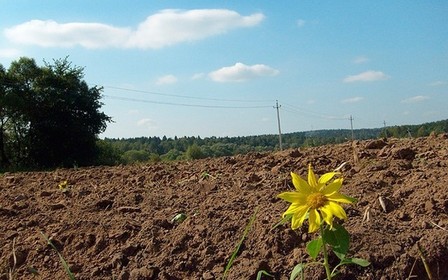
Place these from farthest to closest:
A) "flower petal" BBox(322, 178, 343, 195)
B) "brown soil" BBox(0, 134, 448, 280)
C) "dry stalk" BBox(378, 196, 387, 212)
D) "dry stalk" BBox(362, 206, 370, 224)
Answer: "dry stalk" BBox(378, 196, 387, 212)
"dry stalk" BBox(362, 206, 370, 224)
"brown soil" BBox(0, 134, 448, 280)
"flower petal" BBox(322, 178, 343, 195)

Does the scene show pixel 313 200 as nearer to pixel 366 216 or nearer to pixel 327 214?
pixel 327 214

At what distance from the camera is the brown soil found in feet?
6.99

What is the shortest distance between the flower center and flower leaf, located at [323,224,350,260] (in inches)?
4.4

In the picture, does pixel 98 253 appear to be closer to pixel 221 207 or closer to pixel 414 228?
pixel 221 207

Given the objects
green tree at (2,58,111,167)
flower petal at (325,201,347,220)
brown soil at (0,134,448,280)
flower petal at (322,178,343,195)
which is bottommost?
brown soil at (0,134,448,280)

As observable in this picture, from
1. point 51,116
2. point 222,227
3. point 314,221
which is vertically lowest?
point 222,227

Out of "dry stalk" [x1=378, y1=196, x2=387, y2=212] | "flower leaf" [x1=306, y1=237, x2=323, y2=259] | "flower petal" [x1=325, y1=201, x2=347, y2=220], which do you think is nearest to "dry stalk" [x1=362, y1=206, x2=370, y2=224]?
"dry stalk" [x1=378, y1=196, x2=387, y2=212]

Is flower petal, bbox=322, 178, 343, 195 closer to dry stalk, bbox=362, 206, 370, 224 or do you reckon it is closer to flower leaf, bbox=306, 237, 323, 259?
flower leaf, bbox=306, 237, 323, 259

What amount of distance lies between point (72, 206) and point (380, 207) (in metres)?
1.95

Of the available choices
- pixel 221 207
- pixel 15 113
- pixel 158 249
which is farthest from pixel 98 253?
pixel 15 113

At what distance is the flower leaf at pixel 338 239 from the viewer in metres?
1.59

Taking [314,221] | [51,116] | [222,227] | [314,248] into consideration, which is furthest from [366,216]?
[51,116]

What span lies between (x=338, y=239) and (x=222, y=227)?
93 centimetres

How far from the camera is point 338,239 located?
162 cm
